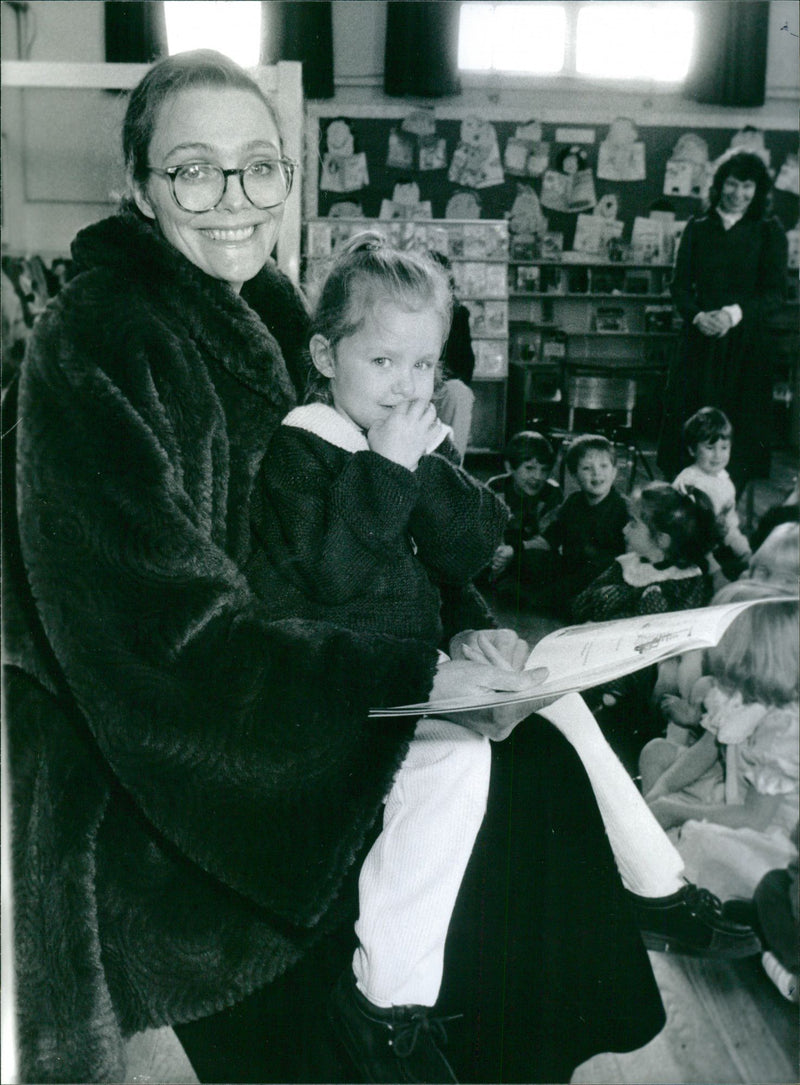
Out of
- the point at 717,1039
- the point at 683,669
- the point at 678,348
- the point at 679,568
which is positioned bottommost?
the point at 717,1039

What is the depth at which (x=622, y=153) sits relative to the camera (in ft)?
3.54

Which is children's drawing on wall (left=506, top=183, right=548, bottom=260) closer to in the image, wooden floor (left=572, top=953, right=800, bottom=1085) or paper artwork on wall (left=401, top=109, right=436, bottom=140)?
paper artwork on wall (left=401, top=109, right=436, bottom=140)

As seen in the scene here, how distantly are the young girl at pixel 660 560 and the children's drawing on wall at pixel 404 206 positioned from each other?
1.56 feet

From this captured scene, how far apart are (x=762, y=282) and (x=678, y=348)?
0.42 ft

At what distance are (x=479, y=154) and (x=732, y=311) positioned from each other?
0.39 metres

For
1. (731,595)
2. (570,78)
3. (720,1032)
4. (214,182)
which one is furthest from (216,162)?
(720,1032)

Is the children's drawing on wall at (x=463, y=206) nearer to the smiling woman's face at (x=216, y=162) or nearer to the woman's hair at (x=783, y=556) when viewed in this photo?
the smiling woman's face at (x=216, y=162)

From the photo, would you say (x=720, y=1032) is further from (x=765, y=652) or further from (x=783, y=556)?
(x=783, y=556)

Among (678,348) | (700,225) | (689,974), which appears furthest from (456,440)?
(689,974)

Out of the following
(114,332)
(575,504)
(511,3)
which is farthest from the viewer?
(575,504)

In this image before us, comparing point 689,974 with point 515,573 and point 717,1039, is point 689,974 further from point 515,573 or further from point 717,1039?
point 515,573

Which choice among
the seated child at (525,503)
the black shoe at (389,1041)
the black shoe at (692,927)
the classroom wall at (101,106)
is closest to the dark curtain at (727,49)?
the classroom wall at (101,106)

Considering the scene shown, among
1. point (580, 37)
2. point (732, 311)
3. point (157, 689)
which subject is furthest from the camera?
point (732, 311)

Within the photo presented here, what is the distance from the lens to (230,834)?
0.97m
